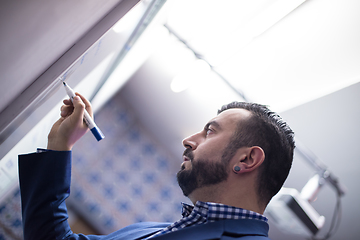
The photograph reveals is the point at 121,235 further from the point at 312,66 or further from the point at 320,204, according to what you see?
the point at 320,204

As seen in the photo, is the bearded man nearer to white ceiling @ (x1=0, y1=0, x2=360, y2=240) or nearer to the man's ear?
the man's ear

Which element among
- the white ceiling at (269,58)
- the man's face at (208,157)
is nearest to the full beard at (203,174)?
the man's face at (208,157)

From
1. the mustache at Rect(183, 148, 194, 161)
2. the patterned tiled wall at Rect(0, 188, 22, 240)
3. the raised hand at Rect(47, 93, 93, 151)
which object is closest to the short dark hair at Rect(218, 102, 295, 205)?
the mustache at Rect(183, 148, 194, 161)

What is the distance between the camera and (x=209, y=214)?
63 cm

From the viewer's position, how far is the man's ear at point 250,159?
0.73 metres

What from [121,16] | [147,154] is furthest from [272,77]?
[147,154]

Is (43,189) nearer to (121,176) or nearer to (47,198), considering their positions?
(47,198)

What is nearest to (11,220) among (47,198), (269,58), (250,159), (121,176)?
(121,176)

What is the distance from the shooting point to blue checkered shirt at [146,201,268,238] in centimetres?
64

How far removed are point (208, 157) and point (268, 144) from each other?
0.21m

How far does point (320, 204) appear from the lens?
5.10ft

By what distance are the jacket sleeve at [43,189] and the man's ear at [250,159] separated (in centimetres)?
49

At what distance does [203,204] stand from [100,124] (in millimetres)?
1787

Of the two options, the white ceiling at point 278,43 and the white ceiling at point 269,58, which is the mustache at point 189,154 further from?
the white ceiling at point 278,43
